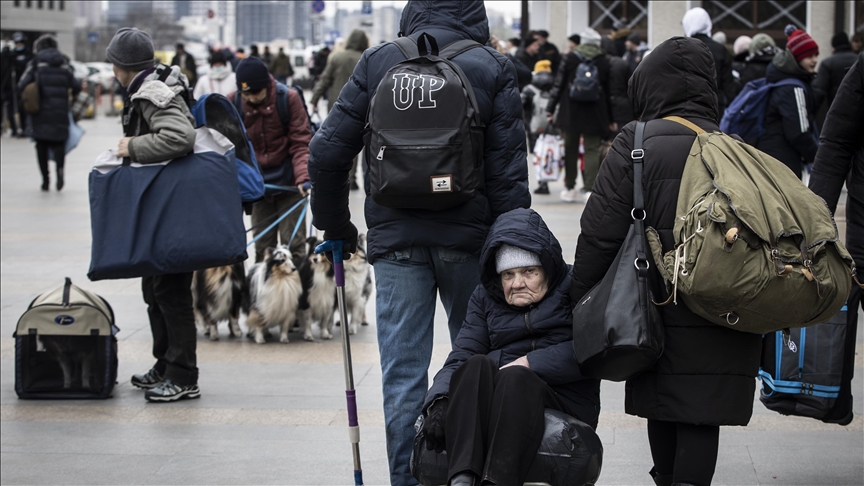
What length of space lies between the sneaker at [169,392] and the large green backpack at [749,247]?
3536 millimetres

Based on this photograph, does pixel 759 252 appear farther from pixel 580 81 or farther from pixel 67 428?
pixel 580 81

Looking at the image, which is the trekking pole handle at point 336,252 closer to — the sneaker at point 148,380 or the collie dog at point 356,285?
the sneaker at point 148,380

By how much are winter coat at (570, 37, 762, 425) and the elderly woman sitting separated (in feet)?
0.64

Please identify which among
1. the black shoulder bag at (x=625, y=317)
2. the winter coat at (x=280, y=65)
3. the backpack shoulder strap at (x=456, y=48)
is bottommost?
the black shoulder bag at (x=625, y=317)

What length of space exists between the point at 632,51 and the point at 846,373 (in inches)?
455

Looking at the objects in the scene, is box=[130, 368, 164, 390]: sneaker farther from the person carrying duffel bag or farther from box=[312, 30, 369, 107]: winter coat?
box=[312, 30, 369, 107]: winter coat

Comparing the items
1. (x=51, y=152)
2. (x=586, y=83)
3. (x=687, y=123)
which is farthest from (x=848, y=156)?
(x=51, y=152)

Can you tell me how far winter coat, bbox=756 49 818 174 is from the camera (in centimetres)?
823

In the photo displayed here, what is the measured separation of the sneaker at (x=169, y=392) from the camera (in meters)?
6.10

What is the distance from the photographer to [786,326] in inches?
133

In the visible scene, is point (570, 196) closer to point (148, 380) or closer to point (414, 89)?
point (148, 380)

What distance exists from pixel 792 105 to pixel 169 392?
202 inches

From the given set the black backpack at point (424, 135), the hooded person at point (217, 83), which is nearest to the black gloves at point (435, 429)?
the black backpack at point (424, 135)

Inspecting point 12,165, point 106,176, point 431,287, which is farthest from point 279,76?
point 431,287
